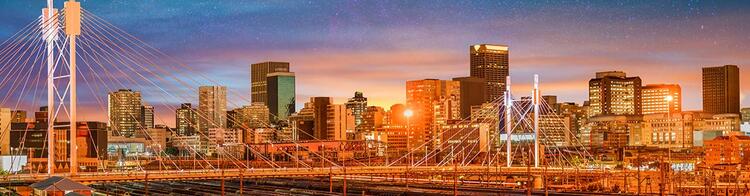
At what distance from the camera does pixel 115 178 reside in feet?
174

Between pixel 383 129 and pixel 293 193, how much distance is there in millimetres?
96934

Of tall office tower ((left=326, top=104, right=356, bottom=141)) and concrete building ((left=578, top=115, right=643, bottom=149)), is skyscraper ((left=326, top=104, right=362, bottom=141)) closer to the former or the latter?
tall office tower ((left=326, top=104, right=356, bottom=141))

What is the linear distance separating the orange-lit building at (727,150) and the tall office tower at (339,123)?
4719 centimetres

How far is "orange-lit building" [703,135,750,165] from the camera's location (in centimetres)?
11698

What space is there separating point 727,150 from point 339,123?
5250 cm

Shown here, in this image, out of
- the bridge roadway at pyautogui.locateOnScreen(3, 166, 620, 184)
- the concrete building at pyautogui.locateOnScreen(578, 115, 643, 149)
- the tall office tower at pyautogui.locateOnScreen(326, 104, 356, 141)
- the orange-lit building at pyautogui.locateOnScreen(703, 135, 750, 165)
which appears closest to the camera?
the bridge roadway at pyautogui.locateOnScreen(3, 166, 620, 184)

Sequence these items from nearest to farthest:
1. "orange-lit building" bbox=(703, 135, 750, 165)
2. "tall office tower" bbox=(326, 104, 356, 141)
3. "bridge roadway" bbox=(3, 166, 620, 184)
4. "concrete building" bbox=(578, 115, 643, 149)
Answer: "bridge roadway" bbox=(3, 166, 620, 184), "orange-lit building" bbox=(703, 135, 750, 165), "tall office tower" bbox=(326, 104, 356, 141), "concrete building" bbox=(578, 115, 643, 149)

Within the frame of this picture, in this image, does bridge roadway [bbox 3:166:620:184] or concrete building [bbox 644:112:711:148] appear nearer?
bridge roadway [bbox 3:166:620:184]

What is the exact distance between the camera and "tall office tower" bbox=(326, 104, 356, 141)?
151 meters

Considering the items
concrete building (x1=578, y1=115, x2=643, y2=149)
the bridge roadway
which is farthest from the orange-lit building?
concrete building (x1=578, y1=115, x2=643, y2=149)

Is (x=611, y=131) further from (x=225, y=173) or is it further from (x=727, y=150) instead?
(x=225, y=173)

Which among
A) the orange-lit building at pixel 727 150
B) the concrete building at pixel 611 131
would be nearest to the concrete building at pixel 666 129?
the concrete building at pixel 611 131

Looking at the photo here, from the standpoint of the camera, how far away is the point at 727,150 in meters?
120

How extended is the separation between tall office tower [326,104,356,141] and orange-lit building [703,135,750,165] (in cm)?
4719
